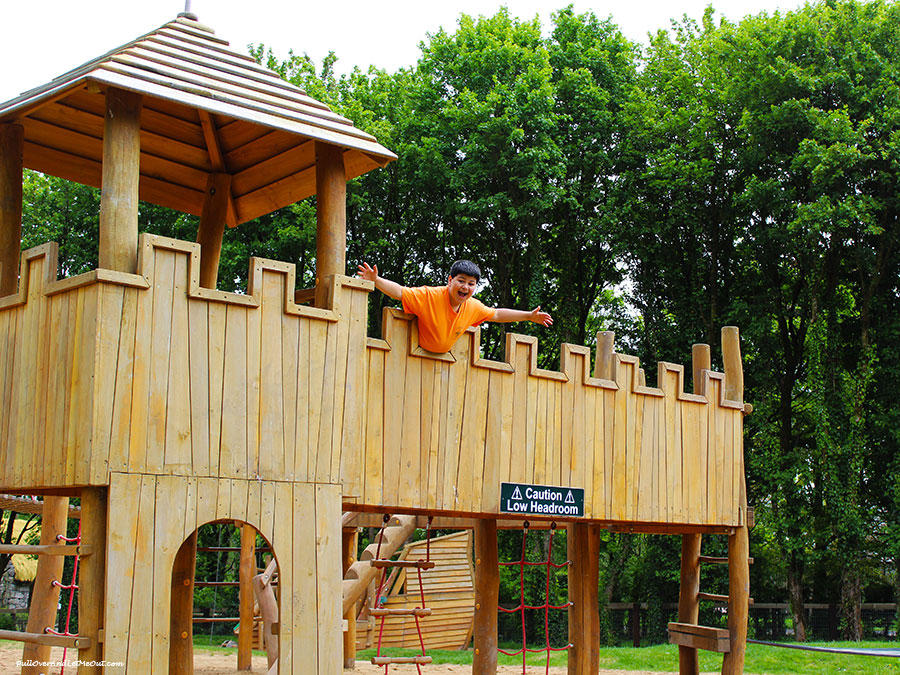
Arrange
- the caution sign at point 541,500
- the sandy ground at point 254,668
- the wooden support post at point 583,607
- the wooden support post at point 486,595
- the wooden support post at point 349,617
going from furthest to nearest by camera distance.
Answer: the wooden support post at point 349,617, the sandy ground at point 254,668, the wooden support post at point 583,607, the wooden support post at point 486,595, the caution sign at point 541,500

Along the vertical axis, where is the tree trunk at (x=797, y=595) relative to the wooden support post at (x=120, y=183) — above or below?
below

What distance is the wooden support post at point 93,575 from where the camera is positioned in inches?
229

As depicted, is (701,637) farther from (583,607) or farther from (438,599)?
(438,599)

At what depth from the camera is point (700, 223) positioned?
24.3m

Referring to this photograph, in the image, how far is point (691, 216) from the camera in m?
24.1

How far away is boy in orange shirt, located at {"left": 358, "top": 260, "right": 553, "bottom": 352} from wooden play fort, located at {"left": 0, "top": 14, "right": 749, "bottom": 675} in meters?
0.12

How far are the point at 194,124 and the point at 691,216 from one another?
17.7 metres

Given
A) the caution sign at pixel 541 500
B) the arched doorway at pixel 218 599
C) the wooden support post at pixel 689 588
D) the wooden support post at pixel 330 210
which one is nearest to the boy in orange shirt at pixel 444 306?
the wooden support post at pixel 330 210

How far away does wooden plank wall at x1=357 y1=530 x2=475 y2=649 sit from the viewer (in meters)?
20.6

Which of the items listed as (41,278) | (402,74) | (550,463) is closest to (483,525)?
(550,463)

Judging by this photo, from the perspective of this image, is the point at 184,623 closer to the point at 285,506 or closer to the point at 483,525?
the point at 285,506

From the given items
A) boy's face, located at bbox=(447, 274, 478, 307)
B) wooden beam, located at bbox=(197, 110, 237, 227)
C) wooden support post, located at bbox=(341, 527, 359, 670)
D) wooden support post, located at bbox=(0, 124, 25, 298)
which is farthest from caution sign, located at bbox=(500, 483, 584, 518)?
wooden support post, located at bbox=(341, 527, 359, 670)

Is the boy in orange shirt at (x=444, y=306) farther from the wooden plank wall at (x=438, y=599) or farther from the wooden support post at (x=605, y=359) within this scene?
the wooden plank wall at (x=438, y=599)

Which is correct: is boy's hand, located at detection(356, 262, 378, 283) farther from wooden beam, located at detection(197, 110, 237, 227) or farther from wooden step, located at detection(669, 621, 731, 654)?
wooden step, located at detection(669, 621, 731, 654)
